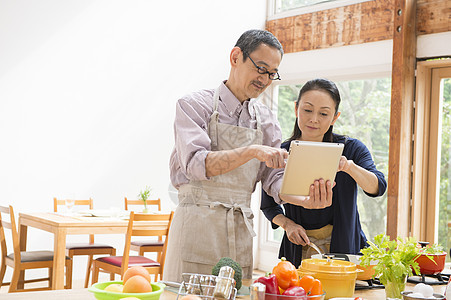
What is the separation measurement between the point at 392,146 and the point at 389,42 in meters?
1.07

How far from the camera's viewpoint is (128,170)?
6133mm

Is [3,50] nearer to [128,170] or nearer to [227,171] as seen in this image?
[128,170]

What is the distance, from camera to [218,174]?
2.01m

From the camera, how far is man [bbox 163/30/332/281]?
2031 millimetres

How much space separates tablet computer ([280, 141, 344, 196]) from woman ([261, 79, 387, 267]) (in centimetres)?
35

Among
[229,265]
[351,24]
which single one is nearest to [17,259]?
[229,265]

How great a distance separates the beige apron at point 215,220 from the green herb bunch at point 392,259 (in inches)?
21.1

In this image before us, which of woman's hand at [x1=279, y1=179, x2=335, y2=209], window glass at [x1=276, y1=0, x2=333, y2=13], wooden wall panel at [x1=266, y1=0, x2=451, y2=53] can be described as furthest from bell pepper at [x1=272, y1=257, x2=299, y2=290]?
window glass at [x1=276, y1=0, x2=333, y2=13]

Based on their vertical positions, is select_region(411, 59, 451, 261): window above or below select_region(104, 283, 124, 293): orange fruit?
above

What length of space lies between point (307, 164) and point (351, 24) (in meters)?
4.58

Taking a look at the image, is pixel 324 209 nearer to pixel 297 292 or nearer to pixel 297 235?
pixel 297 235

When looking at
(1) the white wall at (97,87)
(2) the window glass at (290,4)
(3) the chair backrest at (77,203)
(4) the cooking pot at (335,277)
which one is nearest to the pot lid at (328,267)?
(4) the cooking pot at (335,277)

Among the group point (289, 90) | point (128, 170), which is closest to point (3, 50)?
point (128, 170)

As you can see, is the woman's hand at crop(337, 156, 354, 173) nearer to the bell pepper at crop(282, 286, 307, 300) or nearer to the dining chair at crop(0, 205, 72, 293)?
the bell pepper at crop(282, 286, 307, 300)
